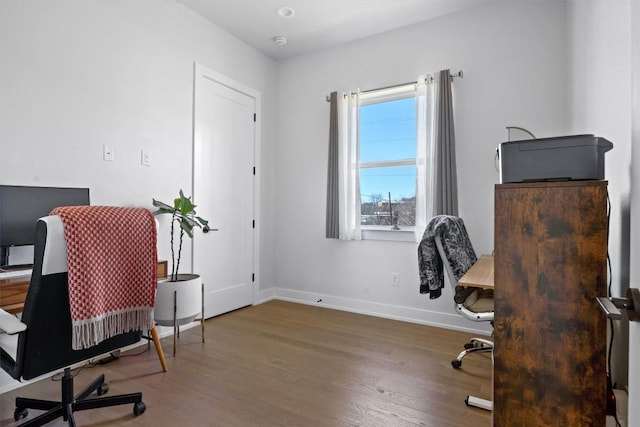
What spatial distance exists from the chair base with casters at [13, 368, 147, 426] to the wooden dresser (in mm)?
1720

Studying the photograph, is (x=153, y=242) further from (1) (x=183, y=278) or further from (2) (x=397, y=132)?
(2) (x=397, y=132)

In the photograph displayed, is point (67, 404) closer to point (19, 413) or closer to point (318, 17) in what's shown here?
point (19, 413)

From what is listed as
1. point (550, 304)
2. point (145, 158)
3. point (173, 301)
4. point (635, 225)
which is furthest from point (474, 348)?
point (145, 158)

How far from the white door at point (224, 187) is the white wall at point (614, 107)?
294cm

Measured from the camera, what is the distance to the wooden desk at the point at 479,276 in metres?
1.77

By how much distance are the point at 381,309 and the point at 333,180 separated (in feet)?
4.66

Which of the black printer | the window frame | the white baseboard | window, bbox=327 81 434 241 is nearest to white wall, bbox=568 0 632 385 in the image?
the black printer

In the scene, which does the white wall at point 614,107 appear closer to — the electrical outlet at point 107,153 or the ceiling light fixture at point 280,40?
the ceiling light fixture at point 280,40

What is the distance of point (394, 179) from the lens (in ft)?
11.4

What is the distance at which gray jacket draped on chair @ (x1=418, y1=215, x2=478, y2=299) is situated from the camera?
86.0 inches

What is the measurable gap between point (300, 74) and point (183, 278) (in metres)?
2.63

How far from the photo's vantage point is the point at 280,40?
367cm

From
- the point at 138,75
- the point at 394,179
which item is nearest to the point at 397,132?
the point at 394,179

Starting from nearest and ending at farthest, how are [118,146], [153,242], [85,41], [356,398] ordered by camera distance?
[153,242], [356,398], [85,41], [118,146]
